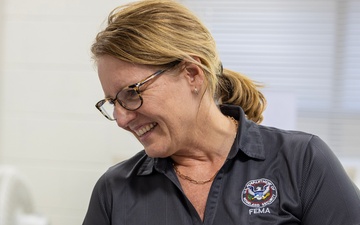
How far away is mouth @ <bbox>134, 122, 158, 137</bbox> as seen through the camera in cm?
144

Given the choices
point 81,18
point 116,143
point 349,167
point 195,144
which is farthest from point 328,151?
point 81,18

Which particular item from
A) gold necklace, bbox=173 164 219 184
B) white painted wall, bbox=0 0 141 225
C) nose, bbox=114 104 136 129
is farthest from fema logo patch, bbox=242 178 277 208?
white painted wall, bbox=0 0 141 225

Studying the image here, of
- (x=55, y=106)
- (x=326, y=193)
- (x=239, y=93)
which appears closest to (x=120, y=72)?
(x=239, y=93)

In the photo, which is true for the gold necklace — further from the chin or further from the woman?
the chin

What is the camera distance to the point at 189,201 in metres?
1.47

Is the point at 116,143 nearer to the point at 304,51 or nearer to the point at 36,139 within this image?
the point at 36,139

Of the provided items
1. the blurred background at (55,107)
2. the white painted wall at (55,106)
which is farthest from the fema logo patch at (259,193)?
the white painted wall at (55,106)

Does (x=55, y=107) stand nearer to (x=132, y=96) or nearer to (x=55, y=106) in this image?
(x=55, y=106)

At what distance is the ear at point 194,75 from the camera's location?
144 cm

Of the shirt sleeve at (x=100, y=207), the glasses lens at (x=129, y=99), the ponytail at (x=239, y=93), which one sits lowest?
the shirt sleeve at (x=100, y=207)

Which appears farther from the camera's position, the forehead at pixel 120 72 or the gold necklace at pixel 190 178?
the gold necklace at pixel 190 178

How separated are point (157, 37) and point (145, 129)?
0.23 metres

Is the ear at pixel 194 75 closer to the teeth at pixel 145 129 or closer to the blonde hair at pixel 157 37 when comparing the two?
the blonde hair at pixel 157 37

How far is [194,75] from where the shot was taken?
4.80 ft
